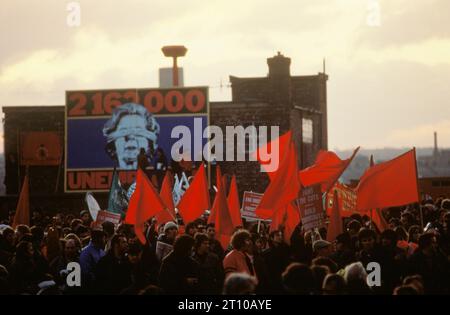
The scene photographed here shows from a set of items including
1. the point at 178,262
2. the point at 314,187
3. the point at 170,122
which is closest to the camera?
the point at 178,262

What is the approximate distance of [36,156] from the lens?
1791 inches

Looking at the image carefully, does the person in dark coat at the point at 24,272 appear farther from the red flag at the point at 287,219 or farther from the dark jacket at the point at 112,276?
the red flag at the point at 287,219

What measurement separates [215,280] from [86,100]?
3225 centimetres

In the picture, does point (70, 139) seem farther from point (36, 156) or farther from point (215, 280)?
point (215, 280)

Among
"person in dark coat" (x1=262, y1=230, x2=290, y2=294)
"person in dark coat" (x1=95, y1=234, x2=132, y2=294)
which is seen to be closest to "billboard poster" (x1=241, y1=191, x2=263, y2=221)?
"person in dark coat" (x1=262, y1=230, x2=290, y2=294)

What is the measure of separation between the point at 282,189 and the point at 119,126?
90.1 ft

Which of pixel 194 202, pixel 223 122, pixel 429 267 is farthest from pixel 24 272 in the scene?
pixel 223 122

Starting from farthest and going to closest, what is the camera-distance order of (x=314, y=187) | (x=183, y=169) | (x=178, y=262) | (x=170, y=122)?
(x=170, y=122), (x=183, y=169), (x=314, y=187), (x=178, y=262)

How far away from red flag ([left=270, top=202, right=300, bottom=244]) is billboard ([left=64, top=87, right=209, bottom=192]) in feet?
82.0

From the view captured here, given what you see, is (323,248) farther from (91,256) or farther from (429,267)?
(91,256)

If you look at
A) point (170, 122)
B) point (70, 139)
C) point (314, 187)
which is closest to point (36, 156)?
point (70, 139)

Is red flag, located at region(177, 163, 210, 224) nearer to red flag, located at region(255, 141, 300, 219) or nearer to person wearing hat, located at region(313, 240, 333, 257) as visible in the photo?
red flag, located at region(255, 141, 300, 219)

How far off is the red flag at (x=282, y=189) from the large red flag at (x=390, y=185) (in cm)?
113

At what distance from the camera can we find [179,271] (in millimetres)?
12281
